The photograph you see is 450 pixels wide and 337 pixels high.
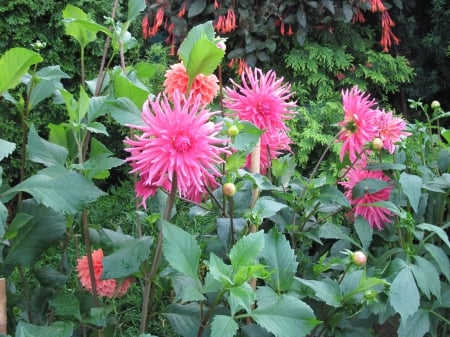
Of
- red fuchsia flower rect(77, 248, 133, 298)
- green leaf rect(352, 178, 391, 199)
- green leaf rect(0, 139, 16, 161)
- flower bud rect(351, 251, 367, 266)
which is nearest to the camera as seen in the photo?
green leaf rect(0, 139, 16, 161)

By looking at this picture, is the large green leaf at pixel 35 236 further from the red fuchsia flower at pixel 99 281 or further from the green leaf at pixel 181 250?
the green leaf at pixel 181 250

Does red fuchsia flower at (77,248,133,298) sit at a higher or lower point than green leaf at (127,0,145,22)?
lower

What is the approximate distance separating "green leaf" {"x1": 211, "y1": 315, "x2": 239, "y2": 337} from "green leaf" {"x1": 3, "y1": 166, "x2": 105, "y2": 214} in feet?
0.79

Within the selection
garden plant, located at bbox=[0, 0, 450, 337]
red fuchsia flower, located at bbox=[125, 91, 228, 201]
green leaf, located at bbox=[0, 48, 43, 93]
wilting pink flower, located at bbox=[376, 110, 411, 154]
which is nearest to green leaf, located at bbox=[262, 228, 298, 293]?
garden plant, located at bbox=[0, 0, 450, 337]

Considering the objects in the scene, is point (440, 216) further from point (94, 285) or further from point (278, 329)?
point (94, 285)

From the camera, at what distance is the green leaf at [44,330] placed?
86 cm

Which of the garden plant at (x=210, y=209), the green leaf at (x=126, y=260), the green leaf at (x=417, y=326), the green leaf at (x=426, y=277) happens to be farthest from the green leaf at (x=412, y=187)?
the green leaf at (x=126, y=260)

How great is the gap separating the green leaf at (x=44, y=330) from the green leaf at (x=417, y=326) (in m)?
0.61

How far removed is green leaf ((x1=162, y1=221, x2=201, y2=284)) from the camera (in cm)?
84

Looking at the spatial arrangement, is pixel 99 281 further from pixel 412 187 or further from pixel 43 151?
pixel 412 187

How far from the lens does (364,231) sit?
1234 mm

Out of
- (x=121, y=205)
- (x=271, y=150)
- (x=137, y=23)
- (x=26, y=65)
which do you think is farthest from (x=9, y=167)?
(x=26, y=65)

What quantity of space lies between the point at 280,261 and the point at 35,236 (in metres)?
0.42

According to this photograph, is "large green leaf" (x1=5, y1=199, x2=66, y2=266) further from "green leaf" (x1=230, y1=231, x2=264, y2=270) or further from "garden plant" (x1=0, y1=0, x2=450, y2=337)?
"green leaf" (x1=230, y1=231, x2=264, y2=270)
